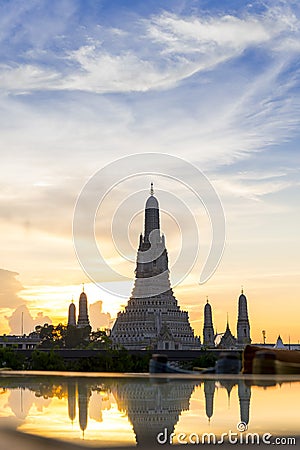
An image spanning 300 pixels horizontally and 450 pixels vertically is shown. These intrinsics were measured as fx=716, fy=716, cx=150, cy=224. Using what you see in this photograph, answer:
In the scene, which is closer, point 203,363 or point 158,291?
point 203,363

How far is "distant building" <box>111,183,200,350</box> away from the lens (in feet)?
402

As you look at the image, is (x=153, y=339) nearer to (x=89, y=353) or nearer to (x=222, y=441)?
(x=89, y=353)

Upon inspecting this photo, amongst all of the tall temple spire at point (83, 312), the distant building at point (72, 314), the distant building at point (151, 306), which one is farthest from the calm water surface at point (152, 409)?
the distant building at point (72, 314)

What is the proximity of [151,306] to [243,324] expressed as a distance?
2956cm

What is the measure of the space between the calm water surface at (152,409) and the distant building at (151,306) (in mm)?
98871

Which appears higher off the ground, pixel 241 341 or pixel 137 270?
pixel 137 270

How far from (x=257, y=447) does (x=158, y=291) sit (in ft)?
367

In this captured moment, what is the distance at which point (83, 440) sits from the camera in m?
14.3

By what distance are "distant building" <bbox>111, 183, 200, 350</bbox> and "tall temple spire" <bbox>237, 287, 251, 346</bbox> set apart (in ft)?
62.9

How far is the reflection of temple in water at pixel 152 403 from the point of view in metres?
15.4

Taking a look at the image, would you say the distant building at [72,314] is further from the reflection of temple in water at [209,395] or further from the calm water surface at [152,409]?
the reflection of temple in water at [209,395]

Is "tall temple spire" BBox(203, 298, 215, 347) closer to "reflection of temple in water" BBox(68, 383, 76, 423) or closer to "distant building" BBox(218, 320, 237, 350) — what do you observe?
"distant building" BBox(218, 320, 237, 350)

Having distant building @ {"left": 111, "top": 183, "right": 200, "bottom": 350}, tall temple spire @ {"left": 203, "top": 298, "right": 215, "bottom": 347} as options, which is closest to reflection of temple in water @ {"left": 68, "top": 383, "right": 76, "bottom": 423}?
distant building @ {"left": 111, "top": 183, "right": 200, "bottom": 350}

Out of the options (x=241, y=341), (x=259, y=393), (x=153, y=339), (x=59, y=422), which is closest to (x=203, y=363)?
(x=259, y=393)
